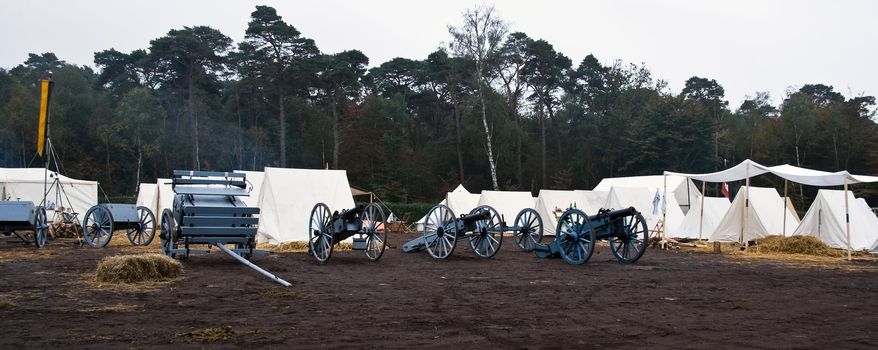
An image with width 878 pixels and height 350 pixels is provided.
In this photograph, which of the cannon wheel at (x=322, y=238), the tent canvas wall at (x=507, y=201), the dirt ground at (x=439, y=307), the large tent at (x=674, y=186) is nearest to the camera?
the dirt ground at (x=439, y=307)

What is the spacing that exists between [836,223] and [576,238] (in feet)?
26.4

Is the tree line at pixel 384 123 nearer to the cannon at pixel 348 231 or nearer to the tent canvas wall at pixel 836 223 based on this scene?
the tent canvas wall at pixel 836 223

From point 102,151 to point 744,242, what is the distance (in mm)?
37335

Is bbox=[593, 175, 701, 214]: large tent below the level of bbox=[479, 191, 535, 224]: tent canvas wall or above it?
above

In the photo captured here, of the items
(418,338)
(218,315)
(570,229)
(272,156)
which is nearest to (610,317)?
(418,338)

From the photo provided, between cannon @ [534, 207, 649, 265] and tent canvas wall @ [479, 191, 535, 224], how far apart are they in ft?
34.5

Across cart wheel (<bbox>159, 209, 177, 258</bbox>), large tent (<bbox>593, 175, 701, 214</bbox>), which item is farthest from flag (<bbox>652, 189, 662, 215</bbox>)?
cart wheel (<bbox>159, 209, 177, 258</bbox>)

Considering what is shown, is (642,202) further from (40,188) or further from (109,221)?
(40,188)

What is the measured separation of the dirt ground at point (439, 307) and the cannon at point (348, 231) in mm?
554

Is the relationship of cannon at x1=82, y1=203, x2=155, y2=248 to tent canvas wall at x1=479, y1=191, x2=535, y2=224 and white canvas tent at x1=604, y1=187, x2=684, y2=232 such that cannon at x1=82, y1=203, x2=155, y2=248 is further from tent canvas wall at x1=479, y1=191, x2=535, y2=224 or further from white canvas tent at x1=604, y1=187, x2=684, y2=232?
white canvas tent at x1=604, y1=187, x2=684, y2=232

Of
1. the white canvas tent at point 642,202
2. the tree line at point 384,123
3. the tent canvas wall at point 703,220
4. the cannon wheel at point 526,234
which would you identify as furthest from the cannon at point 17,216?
the tree line at point 384,123

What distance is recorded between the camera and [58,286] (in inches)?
333

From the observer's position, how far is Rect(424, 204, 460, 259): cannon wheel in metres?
13.7

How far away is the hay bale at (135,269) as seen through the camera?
28.9 feet
